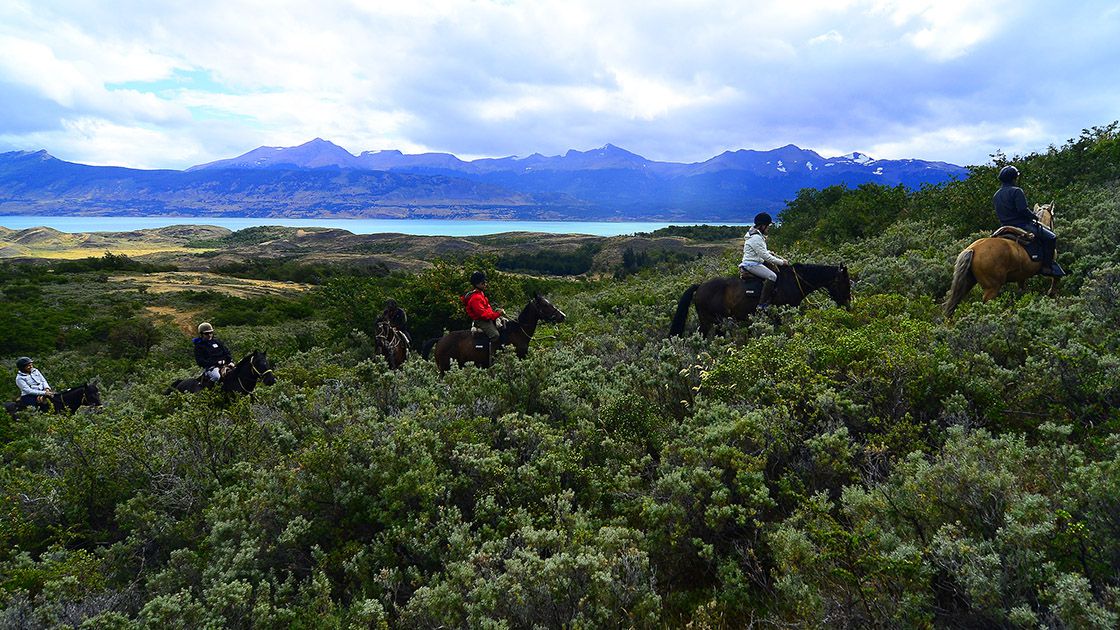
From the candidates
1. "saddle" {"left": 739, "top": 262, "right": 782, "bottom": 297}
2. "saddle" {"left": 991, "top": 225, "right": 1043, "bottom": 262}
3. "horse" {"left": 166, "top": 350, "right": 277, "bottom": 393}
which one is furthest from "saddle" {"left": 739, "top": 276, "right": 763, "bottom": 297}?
"horse" {"left": 166, "top": 350, "right": 277, "bottom": 393}

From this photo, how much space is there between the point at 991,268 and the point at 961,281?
1.44ft

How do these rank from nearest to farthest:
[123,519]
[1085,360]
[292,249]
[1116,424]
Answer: [1116,424], [1085,360], [123,519], [292,249]

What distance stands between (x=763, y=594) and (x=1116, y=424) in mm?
2723

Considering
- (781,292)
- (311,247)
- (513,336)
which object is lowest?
(513,336)

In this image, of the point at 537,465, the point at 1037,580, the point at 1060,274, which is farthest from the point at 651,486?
the point at 1060,274

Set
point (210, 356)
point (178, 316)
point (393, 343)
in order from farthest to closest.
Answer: point (178, 316) → point (393, 343) → point (210, 356)

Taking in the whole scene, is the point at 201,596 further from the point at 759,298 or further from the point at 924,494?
the point at 759,298

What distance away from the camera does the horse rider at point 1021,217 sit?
27.4 feet

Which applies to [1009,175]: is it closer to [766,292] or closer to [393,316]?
[766,292]

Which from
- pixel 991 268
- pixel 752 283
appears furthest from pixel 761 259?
pixel 991 268

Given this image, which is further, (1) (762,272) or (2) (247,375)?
(2) (247,375)

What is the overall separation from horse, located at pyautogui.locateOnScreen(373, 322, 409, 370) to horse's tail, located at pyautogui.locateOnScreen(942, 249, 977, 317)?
33.2ft

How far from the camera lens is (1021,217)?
28.5 feet

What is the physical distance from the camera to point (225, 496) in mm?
4719
